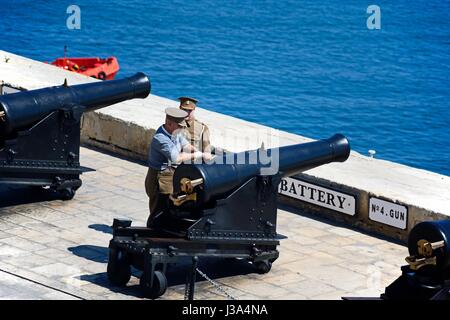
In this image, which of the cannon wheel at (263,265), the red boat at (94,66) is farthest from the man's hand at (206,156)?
the red boat at (94,66)

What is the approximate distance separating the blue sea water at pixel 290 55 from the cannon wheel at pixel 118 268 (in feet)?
55.2

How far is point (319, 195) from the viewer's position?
12.8 m

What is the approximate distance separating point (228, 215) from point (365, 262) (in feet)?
4.78

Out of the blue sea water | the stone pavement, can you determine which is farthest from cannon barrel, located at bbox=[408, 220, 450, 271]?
the blue sea water

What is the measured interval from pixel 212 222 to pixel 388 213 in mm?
2212

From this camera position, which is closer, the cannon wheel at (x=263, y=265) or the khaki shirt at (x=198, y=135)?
the cannon wheel at (x=263, y=265)

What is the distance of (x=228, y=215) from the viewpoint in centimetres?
1099

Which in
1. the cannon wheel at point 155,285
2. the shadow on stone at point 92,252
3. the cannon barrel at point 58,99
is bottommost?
the cannon wheel at point 155,285

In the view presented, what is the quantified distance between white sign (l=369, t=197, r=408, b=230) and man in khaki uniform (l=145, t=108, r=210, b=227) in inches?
74.2

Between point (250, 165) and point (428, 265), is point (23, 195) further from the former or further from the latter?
point (428, 265)


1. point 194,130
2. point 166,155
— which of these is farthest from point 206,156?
point 194,130

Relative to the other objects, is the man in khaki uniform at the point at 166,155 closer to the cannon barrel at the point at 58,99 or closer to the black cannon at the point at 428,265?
the cannon barrel at the point at 58,99

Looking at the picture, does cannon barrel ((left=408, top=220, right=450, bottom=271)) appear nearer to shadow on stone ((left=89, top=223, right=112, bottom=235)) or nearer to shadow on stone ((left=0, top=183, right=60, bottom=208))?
shadow on stone ((left=89, top=223, right=112, bottom=235))

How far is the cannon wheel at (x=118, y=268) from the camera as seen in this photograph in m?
10.7
